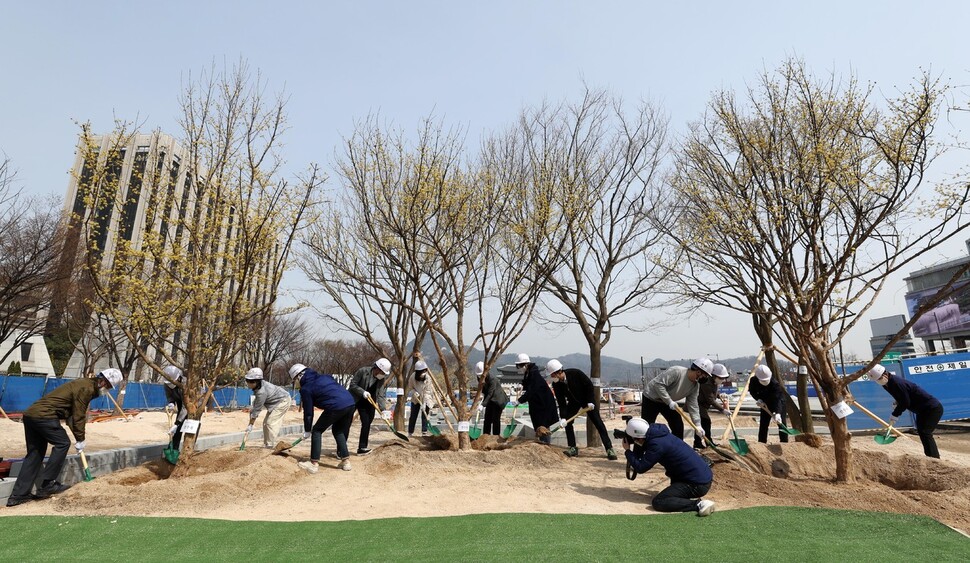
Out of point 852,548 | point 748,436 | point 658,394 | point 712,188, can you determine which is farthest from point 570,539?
point 748,436

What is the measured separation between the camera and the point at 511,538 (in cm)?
426

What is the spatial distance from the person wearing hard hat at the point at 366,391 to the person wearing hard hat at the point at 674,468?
4944 mm

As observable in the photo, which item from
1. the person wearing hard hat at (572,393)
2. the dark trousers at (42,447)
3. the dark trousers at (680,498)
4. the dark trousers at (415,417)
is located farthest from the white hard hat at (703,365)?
the dark trousers at (42,447)

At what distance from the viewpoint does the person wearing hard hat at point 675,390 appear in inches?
302

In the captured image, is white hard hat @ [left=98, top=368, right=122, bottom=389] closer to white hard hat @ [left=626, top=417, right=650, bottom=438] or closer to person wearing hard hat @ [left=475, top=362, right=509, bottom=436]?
person wearing hard hat @ [left=475, top=362, right=509, bottom=436]

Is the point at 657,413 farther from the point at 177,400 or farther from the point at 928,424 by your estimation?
the point at 177,400

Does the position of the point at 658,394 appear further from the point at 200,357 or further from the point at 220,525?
the point at 200,357

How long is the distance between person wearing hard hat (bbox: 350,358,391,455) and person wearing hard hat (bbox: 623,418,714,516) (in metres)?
4.94

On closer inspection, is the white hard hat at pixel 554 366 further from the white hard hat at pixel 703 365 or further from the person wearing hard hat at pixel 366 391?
the person wearing hard hat at pixel 366 391

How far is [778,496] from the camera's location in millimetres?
5707

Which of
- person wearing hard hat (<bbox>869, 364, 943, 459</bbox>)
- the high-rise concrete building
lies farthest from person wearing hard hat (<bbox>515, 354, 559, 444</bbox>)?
person wearing hard hat (<bbox>869, 364, 943, 459</bbox>)

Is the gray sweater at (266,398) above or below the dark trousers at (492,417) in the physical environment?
above

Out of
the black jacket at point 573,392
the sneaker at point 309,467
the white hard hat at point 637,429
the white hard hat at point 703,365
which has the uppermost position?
the white hard hat at point 703,365

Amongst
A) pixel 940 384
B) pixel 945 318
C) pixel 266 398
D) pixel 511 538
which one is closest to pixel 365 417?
pixel 266 398
